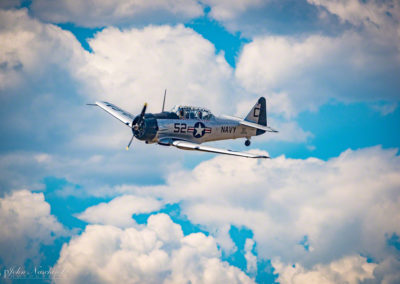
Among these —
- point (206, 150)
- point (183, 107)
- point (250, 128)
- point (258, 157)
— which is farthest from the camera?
point (250, 128)

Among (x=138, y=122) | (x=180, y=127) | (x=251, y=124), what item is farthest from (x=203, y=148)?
(x=251, y=124)

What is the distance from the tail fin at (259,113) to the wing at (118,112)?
1063 cm

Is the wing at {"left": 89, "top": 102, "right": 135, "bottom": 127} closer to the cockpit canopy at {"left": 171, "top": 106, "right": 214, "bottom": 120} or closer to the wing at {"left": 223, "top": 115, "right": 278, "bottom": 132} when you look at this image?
the cockpit canopy at {"left": 171, "top": 106, "right": 214, "bottom": 120}

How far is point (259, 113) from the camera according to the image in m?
43.4

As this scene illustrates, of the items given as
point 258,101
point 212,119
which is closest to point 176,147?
point 212,119

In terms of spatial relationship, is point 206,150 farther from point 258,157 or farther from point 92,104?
point 92,104

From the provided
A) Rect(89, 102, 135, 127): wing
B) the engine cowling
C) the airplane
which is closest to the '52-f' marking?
the airplane

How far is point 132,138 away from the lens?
1391 inches

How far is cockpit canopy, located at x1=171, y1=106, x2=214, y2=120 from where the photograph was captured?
3675 cm

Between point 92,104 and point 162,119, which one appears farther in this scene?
point 92,104

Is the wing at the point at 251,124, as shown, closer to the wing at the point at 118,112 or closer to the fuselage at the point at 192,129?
the fuselage at the point at 192,129

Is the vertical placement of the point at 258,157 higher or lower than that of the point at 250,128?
lower

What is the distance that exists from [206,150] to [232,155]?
2244mm

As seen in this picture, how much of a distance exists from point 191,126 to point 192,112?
3.76ft
